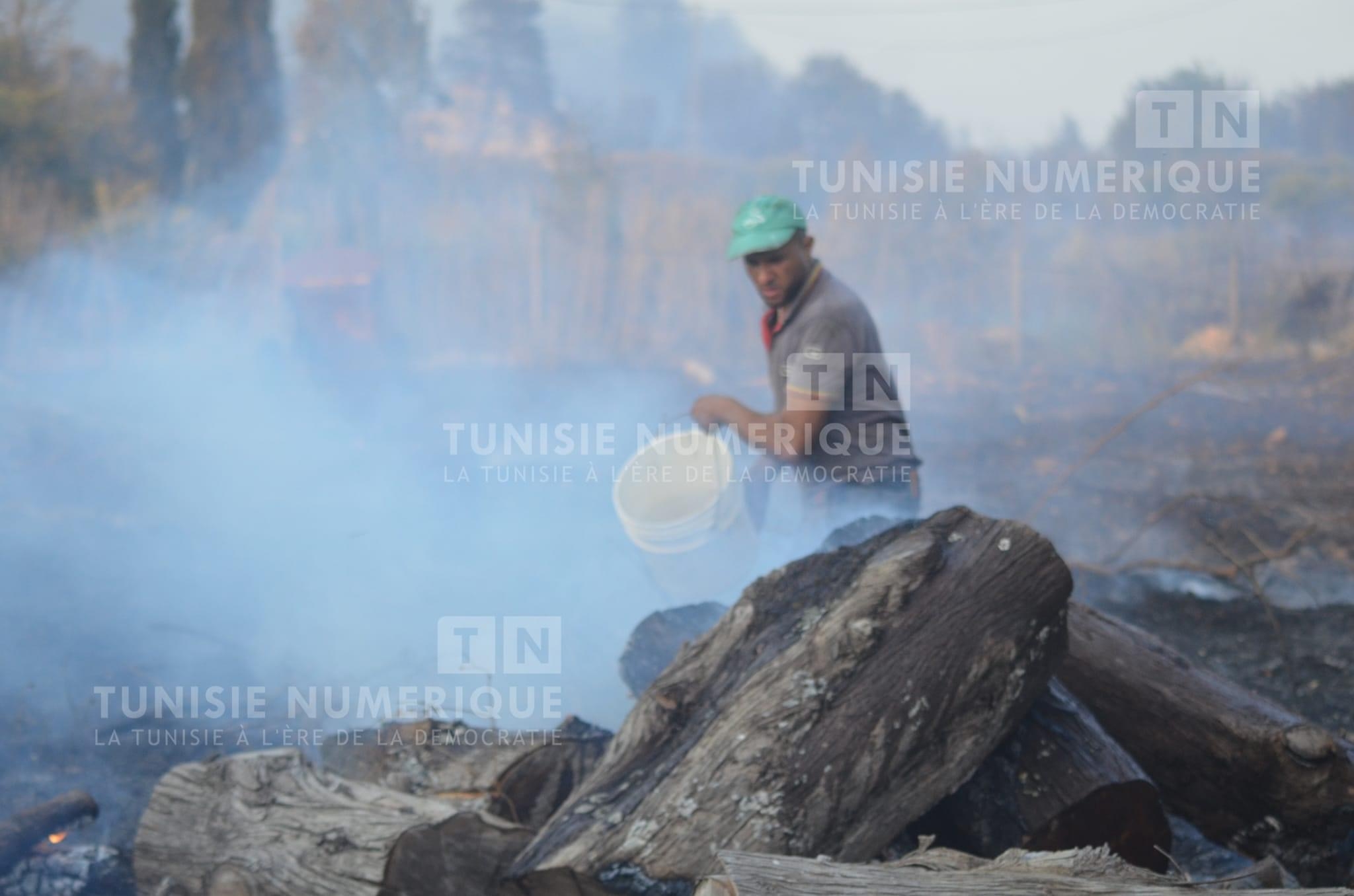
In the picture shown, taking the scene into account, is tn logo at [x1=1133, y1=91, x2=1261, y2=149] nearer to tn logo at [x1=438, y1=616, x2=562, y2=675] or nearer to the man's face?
the man's face

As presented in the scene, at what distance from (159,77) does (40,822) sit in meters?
17.9

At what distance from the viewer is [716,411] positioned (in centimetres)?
392

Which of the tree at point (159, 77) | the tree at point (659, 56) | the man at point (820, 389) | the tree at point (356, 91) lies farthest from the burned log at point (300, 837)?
the tree at point (659, 56)

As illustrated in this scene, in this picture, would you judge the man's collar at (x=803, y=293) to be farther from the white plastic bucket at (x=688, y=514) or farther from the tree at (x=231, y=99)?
the tree at (x=231, y=99)

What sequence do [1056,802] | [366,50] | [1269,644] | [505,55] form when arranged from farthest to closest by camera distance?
1. [505,55]
2. [366,50]
3. [1269,644]
4. [1056,802]

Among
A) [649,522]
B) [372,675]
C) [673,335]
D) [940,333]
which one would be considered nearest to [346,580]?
[372,675]

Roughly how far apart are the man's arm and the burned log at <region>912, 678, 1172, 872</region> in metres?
1.47

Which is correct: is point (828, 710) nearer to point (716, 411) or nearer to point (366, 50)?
point (716, 411)

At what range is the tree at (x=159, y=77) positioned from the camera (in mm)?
16859

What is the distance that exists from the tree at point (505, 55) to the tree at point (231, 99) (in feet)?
45.2

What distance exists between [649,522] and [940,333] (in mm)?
11069

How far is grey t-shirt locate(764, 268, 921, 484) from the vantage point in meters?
3.74

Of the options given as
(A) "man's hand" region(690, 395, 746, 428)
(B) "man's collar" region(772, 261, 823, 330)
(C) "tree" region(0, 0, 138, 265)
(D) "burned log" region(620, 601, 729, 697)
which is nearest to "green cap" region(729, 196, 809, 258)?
(B) "man's collar" region(772, 261, 823, 330)

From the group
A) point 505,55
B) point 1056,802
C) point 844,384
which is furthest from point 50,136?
point 505,55
